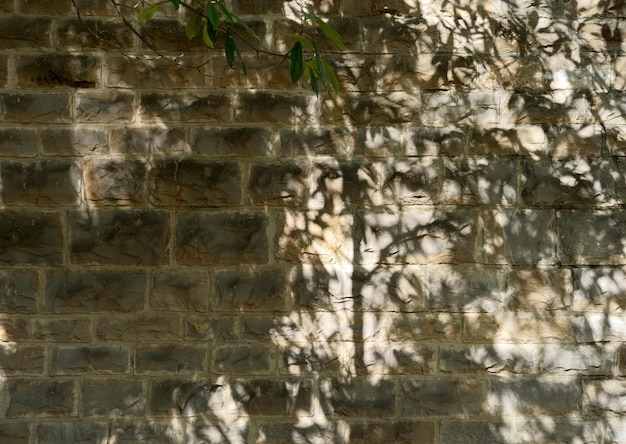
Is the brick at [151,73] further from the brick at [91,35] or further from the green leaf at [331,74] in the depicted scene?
the green leaf at [331,74]

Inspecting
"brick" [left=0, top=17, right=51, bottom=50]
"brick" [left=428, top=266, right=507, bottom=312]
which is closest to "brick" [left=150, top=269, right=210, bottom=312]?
"brick" [left=428, top=266, right=507, bottom=312]

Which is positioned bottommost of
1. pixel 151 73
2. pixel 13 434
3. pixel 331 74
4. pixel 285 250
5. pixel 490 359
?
pixel 13 434

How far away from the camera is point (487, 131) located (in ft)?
10.7

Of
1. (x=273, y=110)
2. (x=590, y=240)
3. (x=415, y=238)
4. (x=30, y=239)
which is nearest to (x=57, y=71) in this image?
(x=30, y=239)

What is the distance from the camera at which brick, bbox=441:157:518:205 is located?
3.24 metres

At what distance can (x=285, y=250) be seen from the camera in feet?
10.6

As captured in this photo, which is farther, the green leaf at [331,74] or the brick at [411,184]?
the brick at [411,184]

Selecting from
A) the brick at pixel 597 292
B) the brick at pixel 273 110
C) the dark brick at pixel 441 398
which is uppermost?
the brick at pixel 273 110

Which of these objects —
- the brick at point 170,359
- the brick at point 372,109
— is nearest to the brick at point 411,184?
the brick at point 372,109

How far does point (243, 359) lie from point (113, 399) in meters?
0.64

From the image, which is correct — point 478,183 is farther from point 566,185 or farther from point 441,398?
point 441,398

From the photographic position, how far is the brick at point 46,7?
323cm

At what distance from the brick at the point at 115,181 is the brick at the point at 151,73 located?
15.2 inches

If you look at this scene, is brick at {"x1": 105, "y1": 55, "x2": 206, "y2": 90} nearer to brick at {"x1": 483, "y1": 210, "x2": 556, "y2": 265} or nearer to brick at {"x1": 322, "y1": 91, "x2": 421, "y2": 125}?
brick at {"x1": 322, "y1": 91, "x2": 421, "y2": 125}
